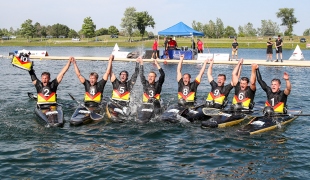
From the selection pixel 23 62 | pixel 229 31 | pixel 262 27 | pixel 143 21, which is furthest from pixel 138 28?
pixel 23 62

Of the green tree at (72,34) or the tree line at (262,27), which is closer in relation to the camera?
the tree line at (262,27)

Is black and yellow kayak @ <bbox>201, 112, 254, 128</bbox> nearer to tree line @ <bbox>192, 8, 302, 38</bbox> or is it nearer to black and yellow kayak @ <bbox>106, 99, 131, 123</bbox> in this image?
black and yellow kayak @ <bbox>106, 99, 131, 123</bbox>

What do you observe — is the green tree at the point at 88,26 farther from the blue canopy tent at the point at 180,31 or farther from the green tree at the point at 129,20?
the blue canopy tent at the point at 180,31

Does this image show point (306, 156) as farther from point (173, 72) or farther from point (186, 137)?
point (173, 72)

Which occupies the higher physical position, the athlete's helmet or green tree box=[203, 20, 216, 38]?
green tree box=[203, 20, 216, 38]

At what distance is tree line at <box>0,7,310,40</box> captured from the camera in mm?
101938

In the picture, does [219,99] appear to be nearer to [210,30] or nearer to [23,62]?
[23,62]

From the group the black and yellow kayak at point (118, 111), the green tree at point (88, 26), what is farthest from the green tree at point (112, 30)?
the black and yellow kayak at point (118, 111)

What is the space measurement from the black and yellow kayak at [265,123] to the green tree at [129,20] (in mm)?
89485

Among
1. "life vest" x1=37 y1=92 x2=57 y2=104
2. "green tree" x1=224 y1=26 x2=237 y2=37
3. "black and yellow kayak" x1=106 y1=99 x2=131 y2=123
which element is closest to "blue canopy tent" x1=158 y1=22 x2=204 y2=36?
"black and yellow kayak" x1=106 y1=99 x2=131 y2=123

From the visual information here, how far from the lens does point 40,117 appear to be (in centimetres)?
1227

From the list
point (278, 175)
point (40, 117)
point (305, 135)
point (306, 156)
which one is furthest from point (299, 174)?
point (40, 117)

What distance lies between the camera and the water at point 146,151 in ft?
27.2

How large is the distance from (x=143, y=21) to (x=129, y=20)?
4599 millimetres
